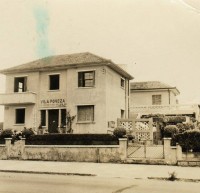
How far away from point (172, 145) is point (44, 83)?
561 inches

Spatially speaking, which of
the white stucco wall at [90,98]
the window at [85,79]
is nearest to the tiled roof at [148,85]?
the window at [85,79]

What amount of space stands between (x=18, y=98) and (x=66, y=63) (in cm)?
508

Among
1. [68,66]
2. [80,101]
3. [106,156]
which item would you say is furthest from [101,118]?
[106,156]

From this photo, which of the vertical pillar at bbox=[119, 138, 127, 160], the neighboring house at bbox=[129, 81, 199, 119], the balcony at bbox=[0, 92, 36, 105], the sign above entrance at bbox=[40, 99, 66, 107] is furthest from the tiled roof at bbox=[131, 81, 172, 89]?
the vertical pillar at bbox=[119, 138, 127, 160]

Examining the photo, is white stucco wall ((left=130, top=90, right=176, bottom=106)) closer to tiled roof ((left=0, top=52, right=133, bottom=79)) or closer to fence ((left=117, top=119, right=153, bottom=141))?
tiled roof ((left=0, top=52, right=133, bottom=79))

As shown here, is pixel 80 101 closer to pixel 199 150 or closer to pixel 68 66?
pixel 68 66

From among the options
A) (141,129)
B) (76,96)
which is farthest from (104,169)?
(76,96)

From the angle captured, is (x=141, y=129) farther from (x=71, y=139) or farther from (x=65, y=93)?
(x=71, y=139)

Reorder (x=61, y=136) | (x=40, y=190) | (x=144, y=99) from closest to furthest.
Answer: (x=40, y=190), (x=61, y=136), (x=144, y=99)

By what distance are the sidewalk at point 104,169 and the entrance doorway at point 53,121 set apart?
8700 mm

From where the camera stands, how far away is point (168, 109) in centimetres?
3678

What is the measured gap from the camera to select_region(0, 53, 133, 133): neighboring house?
29.6 meters

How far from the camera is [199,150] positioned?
20.5 meters

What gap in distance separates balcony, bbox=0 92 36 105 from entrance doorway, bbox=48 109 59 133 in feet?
5.93
